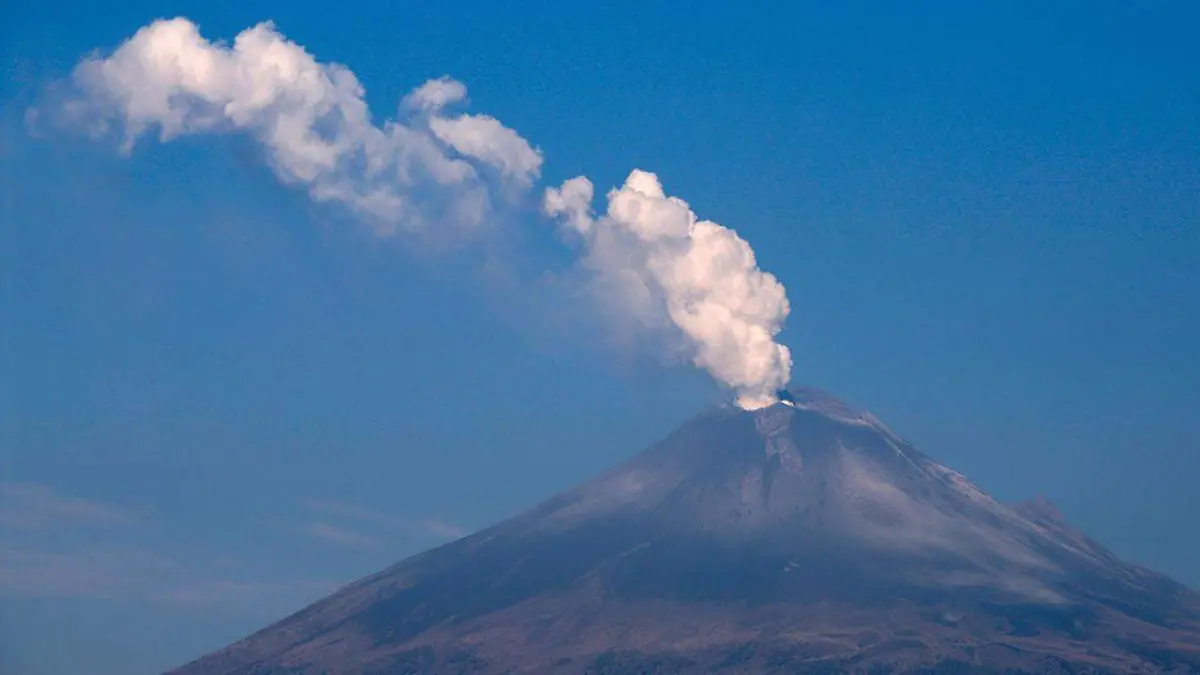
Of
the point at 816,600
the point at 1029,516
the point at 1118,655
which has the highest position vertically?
the point at 1029,516

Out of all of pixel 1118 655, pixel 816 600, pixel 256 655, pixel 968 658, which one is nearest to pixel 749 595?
pixel 816 600

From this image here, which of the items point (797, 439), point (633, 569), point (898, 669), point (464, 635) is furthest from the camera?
point (797, 439)

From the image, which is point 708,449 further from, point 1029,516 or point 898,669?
point 898,669

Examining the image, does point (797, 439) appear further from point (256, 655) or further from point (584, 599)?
point (256, 655)

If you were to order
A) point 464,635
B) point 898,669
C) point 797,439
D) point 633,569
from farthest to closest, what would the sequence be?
point 797,439
point 633,569
point 464,635
point 898,669

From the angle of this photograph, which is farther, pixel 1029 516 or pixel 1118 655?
pixel 1029 516

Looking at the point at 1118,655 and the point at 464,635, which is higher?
the point at 464,635
